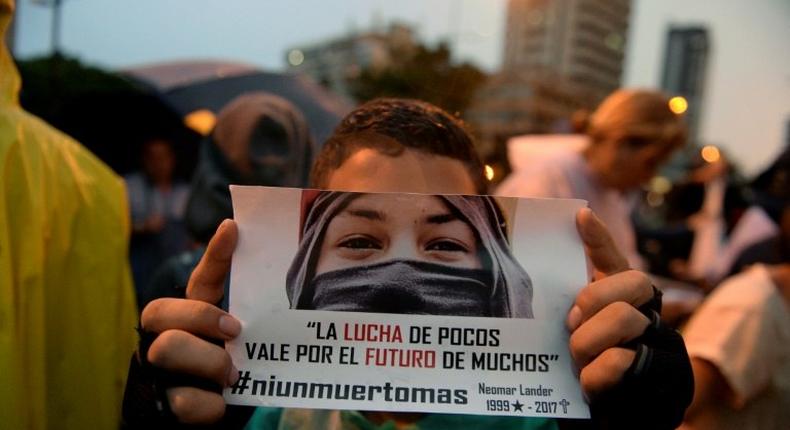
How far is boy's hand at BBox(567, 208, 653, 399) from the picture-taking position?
863 millimetres

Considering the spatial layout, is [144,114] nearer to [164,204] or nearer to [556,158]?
[164,204]

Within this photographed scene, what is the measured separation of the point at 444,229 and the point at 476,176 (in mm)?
271

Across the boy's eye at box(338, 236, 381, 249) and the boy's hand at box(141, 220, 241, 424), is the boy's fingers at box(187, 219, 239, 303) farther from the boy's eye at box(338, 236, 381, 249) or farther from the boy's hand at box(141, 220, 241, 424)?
the boy's eye at box(338, 236, 381, 249)

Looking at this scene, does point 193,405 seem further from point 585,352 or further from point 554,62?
point 554,62

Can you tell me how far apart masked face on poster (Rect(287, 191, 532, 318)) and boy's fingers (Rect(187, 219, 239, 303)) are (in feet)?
0.31

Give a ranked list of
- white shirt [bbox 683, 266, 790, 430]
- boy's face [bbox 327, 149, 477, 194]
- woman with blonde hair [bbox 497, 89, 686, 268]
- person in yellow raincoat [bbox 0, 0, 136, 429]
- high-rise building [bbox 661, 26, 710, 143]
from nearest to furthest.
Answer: boy's face [bbox 327, 149, 477, 194]
person in yellow raincoat [bbox 0, 0, 136, 429]
white shirt [bbox 683, 266, 790, 430]
woman with blonde hair [bbox 497, 89, 686, 268]
high-rise building [bbox 661, 26, 710, 143]

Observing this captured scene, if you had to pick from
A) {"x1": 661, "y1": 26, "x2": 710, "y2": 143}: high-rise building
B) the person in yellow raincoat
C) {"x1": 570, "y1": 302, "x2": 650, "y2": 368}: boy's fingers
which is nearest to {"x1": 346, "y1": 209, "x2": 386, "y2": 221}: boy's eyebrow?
{"x1": 570, "y1": 302, "x2": 650, "y2": 368}: boy's fingers

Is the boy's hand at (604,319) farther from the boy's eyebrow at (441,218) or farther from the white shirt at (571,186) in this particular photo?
the white shirt at (571,186)

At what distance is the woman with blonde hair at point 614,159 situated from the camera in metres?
2.70

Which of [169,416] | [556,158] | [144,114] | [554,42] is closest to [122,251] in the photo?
[169,416]

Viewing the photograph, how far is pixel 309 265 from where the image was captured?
0.91 m

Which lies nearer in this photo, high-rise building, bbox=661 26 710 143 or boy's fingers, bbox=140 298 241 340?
boy's fingers, bbox=140 298 241 340

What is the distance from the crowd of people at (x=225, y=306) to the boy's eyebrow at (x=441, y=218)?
133 mm

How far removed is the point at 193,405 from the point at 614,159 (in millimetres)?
2334
